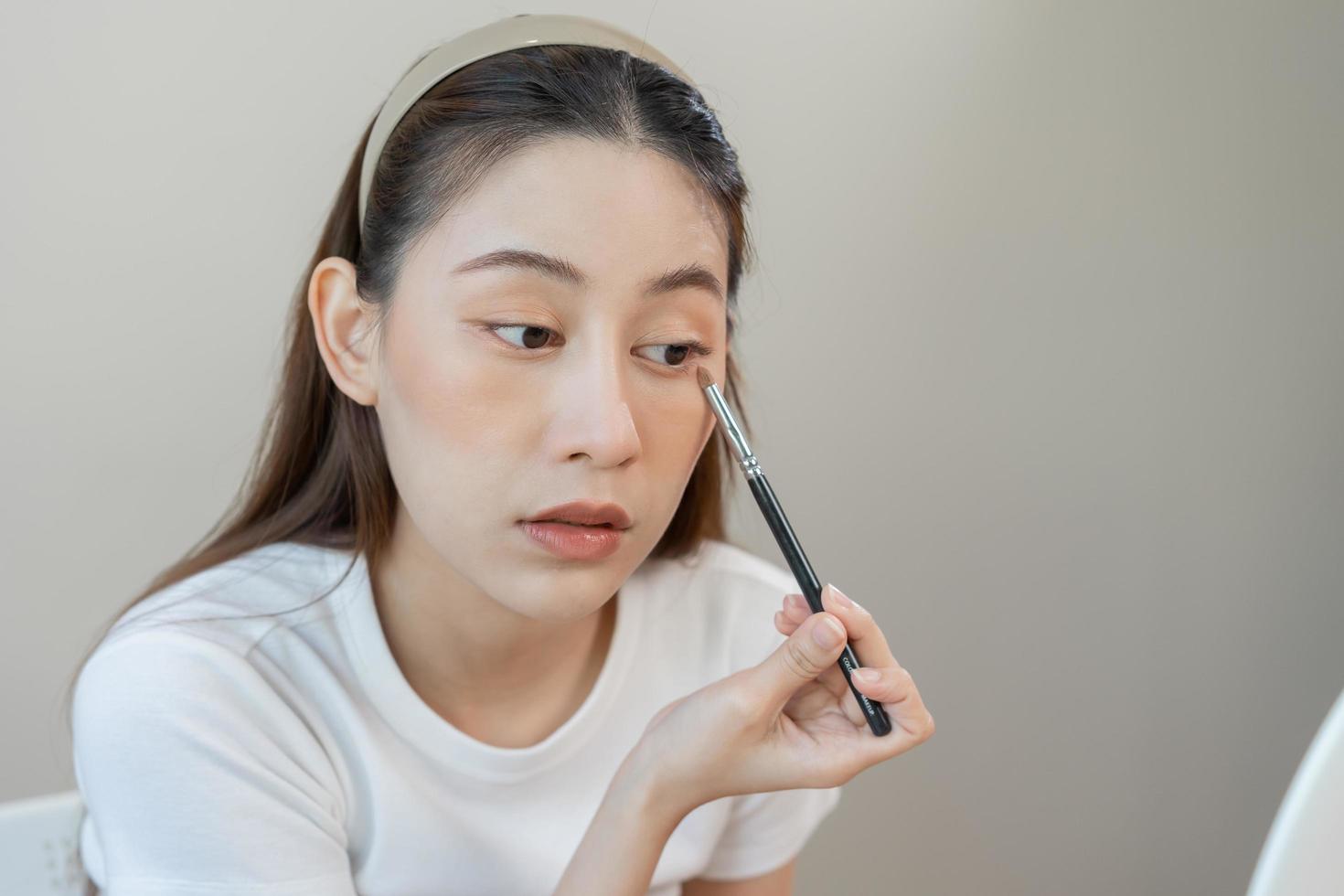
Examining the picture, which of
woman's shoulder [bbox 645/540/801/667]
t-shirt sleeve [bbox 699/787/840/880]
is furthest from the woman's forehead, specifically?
t-shirt sleeve [bbox 699/787/840/880]

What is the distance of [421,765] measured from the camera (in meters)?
0.99

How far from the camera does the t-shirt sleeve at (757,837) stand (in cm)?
113

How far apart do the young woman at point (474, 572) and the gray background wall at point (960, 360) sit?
354 millimetres

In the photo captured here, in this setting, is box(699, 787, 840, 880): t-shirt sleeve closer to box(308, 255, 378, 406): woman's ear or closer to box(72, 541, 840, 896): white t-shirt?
box(72, 541, 840, 896): white t-shirt

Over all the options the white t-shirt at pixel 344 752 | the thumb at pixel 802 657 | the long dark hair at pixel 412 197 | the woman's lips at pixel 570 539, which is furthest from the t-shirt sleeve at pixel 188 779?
the thumb at pixel 802 657

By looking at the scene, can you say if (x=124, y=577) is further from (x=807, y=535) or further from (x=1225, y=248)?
(x=1225, y=248)

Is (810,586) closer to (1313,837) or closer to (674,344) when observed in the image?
(674,344)

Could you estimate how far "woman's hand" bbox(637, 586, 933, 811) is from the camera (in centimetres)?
81

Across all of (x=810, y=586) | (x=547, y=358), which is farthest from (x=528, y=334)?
(x=810, y=586)

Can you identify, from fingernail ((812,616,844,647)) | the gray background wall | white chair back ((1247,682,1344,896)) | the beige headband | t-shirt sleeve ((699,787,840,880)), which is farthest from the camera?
the gray background wall

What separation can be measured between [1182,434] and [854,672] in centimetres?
89

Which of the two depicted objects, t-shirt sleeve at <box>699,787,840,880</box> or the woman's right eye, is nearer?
the woman's right eye

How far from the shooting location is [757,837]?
114 cm

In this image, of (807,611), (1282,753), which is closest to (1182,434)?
(1282,753)
